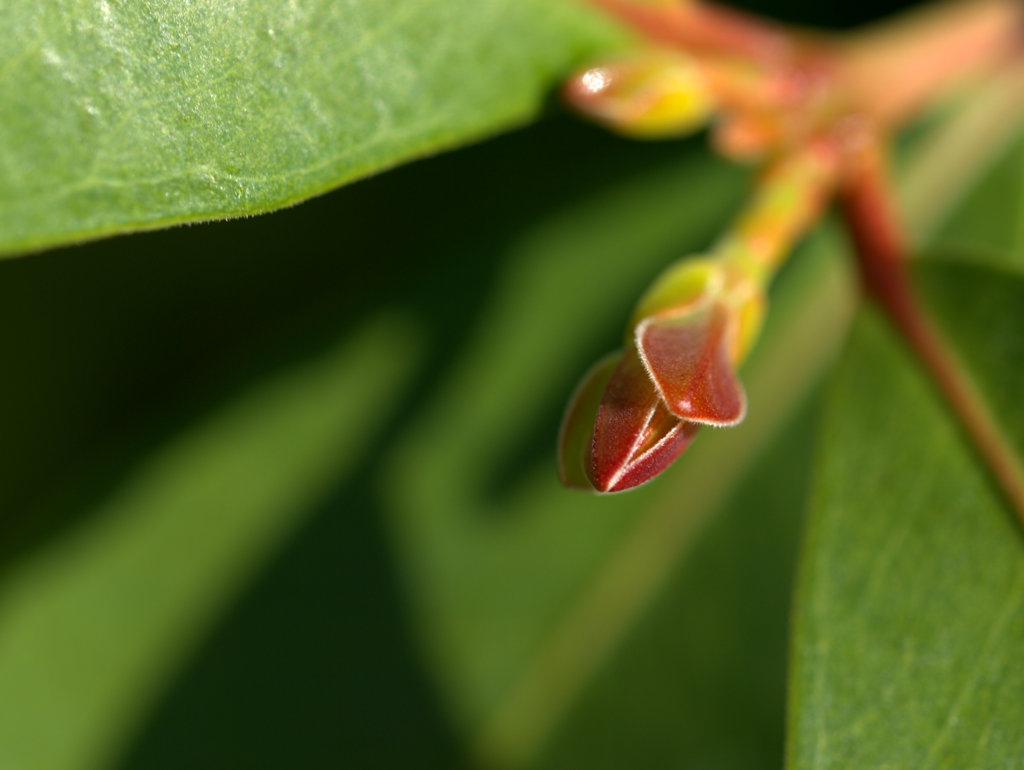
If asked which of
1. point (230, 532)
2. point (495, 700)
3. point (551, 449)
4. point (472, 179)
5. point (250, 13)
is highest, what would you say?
point (250, 13)

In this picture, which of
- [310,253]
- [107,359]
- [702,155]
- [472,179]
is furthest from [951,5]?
[107,359]

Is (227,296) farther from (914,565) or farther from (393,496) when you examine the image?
(914,565)

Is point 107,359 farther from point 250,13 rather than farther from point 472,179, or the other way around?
point 250,13

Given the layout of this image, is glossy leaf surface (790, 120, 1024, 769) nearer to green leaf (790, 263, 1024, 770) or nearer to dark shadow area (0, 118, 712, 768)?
green leaf (790, 263, 1024, 770)

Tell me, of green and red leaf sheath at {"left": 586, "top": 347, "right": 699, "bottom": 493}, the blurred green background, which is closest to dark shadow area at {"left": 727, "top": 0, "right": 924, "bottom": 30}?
the blurred green background

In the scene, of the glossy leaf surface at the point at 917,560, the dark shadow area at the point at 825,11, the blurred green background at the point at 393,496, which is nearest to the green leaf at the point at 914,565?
the glossy leaf surface at the point at 917,560

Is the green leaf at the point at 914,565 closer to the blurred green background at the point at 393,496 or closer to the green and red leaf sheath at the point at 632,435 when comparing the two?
the green and red leaf sheath at the point at 632,435
